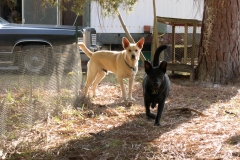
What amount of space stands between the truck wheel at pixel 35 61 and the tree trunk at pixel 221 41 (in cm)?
526

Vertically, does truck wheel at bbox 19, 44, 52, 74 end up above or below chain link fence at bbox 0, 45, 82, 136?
above

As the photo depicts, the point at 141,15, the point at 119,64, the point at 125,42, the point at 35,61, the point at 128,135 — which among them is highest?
the point at 141,15

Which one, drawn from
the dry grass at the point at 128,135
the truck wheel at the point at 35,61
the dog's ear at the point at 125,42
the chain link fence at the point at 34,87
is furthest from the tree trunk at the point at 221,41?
the truck wheel at the point at 35,61

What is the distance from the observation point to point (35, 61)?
201 inches

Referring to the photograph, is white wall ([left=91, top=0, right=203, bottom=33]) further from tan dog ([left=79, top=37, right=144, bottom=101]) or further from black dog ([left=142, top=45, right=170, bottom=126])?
black dog ([left=142, top=45, right=170, bottom=126])

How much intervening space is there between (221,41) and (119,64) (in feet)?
10.7

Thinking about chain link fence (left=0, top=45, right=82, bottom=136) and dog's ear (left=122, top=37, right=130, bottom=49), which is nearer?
chain link fence (left=0, top=45, right=82, bottom=136)

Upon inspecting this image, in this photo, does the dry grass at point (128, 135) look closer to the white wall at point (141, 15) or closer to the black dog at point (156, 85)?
the black dog at point (156, 85)

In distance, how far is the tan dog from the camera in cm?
720

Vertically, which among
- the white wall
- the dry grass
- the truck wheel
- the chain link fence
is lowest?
the dry grass

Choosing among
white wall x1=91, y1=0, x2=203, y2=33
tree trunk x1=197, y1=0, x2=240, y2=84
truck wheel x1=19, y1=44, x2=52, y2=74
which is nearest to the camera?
truck wheel x1=19, y1=44, x2=52, y2=74

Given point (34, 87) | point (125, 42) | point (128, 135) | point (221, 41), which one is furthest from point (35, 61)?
point (221, 41)

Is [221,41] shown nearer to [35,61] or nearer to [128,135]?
[128,135]

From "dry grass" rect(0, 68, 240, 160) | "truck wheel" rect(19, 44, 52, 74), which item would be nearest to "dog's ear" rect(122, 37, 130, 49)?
"dry grass" rect(0, 68, 240, 160)
